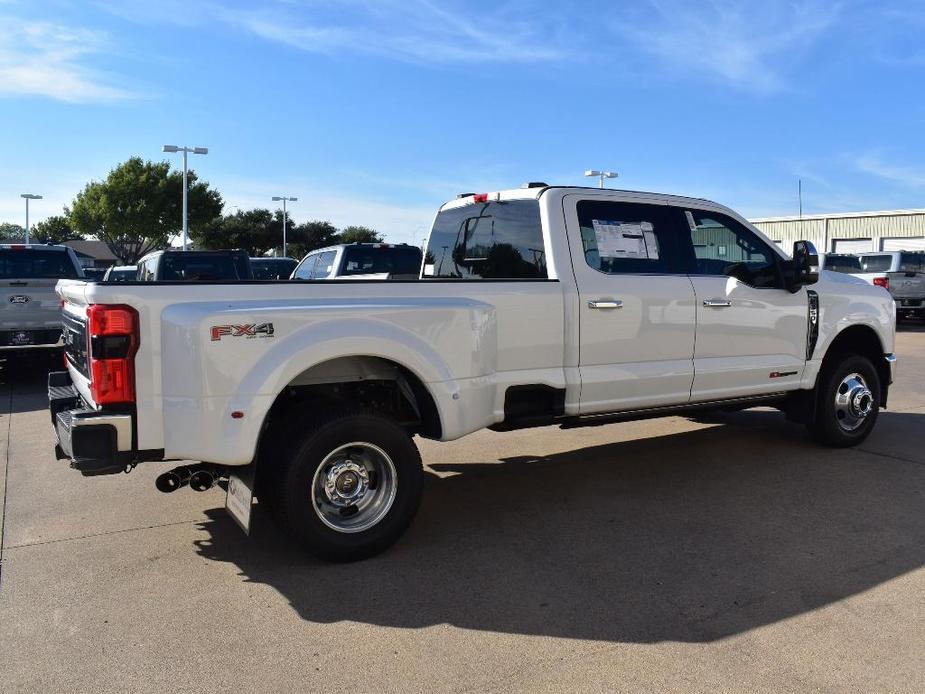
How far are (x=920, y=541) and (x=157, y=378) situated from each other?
4.21 meters

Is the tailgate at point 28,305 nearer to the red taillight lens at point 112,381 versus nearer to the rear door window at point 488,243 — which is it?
the rear door window at point 488,243

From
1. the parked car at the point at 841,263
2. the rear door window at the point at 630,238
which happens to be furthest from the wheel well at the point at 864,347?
the parked car at the point at 841,263

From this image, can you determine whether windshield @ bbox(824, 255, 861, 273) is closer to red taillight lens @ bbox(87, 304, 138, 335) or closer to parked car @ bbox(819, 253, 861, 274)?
parked car @ bbox(819, 253, 861, 274)

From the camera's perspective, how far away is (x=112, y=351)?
12.2ft

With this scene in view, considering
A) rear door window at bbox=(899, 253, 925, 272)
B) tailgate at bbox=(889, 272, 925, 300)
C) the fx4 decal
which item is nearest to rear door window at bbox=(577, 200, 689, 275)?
the fx4 decal

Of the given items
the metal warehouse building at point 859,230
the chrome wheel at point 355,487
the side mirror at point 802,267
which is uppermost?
the metal warehouse building at point 859,230

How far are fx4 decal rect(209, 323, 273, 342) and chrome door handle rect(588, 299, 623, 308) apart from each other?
2086mm

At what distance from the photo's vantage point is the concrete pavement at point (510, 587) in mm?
3223

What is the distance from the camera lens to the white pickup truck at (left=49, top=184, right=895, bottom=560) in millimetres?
3816

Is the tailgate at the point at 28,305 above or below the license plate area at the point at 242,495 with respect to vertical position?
above

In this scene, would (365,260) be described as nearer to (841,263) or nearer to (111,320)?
(111,320)

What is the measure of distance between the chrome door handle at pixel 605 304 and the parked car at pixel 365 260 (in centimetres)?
784

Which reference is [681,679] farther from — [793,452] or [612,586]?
[793,452]

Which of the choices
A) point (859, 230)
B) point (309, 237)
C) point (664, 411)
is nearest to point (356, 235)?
point (309, 237)
